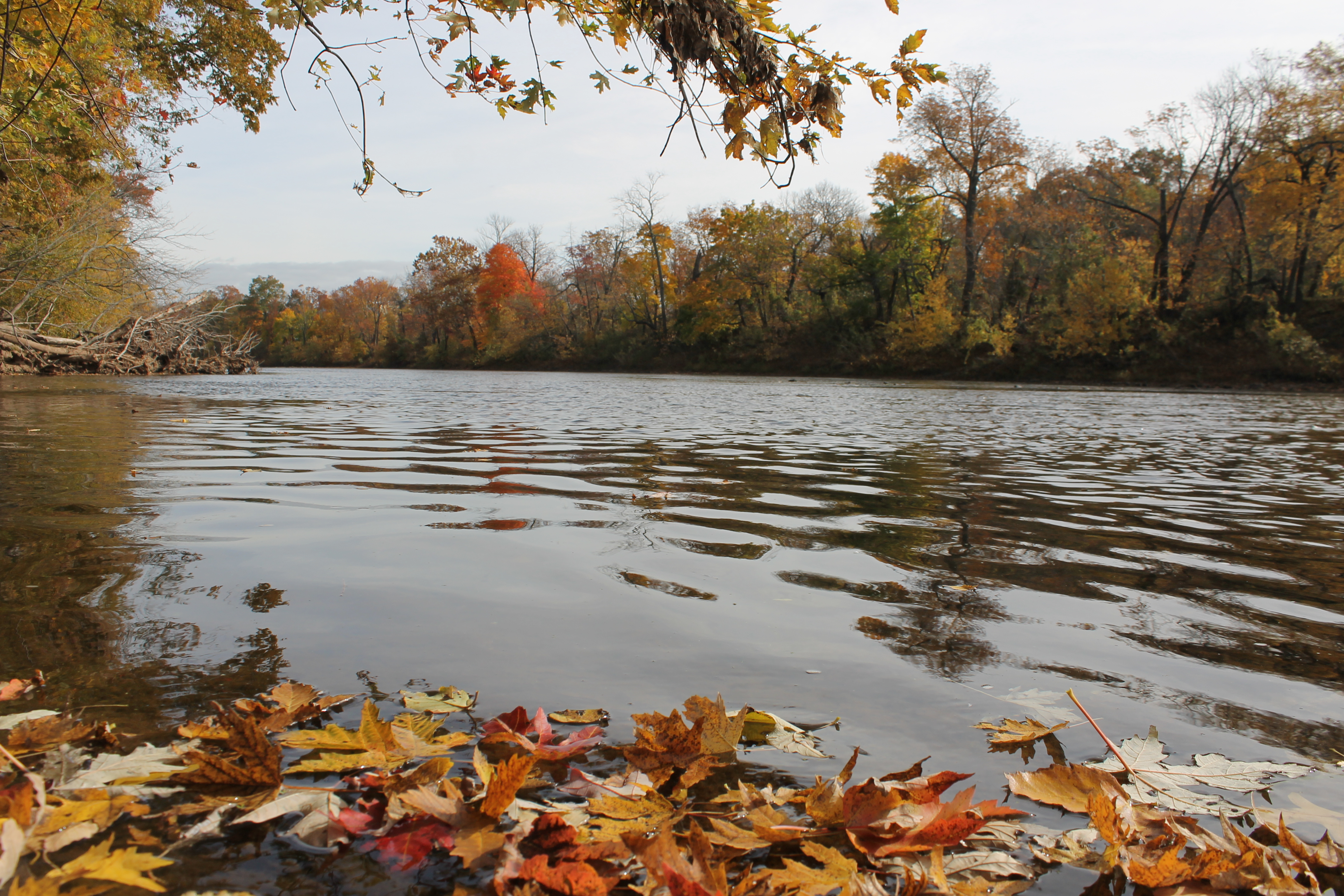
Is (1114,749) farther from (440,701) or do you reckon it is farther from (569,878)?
(440,701)

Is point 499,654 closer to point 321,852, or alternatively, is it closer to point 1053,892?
point 321,852

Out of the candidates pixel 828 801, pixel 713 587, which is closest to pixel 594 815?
pixel 828 801

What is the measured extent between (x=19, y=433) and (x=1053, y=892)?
10.4 meters

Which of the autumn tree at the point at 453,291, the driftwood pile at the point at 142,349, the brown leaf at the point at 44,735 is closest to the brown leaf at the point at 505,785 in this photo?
the brown leaf at the point at 44,735

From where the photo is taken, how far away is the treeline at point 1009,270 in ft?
104

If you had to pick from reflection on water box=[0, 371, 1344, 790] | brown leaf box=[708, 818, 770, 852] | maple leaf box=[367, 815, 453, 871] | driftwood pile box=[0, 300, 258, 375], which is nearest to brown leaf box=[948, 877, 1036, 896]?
brown leaf box=[708, 818, 770, 852]

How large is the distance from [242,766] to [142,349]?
115 feet

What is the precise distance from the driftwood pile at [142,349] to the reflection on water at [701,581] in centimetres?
2251

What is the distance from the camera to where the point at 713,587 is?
291cm

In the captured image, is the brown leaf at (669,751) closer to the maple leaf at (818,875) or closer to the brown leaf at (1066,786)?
the maple leaf at (818,875)

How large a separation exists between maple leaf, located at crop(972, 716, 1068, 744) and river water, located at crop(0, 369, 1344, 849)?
42mm

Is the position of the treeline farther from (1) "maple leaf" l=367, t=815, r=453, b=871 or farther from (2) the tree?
(1) "maple leaf" l=367, t=815, r=453, b=871

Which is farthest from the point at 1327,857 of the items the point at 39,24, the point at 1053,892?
the point at 39,24

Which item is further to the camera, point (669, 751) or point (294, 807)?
point (669, 751)
